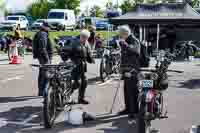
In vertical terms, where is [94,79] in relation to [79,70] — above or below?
below

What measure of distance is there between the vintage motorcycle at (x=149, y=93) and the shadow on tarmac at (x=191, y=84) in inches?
196

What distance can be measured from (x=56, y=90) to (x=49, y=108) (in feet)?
1.76

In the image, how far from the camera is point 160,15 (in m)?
19.4

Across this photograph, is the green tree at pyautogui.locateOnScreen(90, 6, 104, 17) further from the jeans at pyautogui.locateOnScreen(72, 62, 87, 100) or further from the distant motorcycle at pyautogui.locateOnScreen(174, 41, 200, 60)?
the jeans at pyautogui.locateOnScreen(72, 62, 87, 100)

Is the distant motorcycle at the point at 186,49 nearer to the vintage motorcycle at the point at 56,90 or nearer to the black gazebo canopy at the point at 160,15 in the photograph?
the black gazebo canopy at the point at 160,15

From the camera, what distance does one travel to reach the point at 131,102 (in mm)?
8820

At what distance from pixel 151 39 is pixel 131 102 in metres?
15.6

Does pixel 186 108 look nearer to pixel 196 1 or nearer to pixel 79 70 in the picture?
pixel 79 70

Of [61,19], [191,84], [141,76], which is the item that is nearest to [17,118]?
[141,76]

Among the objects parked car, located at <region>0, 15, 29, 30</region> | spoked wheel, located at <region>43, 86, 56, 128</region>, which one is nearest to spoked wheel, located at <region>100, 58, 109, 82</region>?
spoked wheel, located at <region>43, 86, 56, 128</region>

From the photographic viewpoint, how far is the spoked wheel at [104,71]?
13913 millimetres

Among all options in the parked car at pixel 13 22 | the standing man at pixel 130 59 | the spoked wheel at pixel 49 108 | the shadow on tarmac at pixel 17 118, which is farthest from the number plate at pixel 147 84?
the parked car at pixel 13 22

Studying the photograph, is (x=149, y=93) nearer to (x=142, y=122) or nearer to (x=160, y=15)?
(x=142, y=122)

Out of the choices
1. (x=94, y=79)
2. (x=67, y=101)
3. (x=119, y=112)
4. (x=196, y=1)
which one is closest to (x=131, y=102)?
(x=119, y=112)
